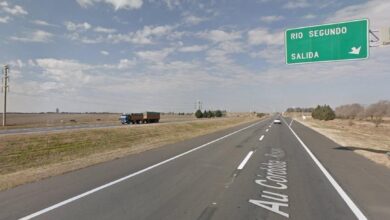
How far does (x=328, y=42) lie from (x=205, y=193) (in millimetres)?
12031

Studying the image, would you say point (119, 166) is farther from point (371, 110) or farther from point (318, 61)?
point (371, 110)

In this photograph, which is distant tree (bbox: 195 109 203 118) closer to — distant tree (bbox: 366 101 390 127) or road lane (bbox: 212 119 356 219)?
distant tree (bbox: 366 101 390 127)

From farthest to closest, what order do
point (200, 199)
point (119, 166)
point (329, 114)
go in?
1. point (329, 114)
2. point (119, 166)
3. point (200, 199)

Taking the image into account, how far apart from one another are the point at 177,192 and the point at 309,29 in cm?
1292

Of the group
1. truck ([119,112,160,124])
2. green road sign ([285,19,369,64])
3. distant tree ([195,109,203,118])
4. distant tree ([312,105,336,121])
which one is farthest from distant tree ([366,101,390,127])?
green road sign ([285,19,369,64])

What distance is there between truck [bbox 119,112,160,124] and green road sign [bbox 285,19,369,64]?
45.0 m

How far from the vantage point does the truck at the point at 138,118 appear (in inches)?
2328

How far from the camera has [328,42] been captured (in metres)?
16.2

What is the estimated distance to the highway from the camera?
5879 mm

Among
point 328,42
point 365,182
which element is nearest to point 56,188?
point 365,182

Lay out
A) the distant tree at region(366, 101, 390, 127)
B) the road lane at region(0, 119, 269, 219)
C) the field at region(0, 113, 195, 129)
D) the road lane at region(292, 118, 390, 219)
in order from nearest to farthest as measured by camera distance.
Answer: the road lane at region(0, 119, 269, 219) < the road lane at region(292, 118, 390, 219) < the field at region(0, 113, 195, 129) < the distant tree at region(366, 101, 390, 127)

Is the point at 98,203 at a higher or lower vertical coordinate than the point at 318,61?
lower

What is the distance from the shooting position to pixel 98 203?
644 centimetres

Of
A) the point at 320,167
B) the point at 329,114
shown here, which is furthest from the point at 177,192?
the point at 329,114
